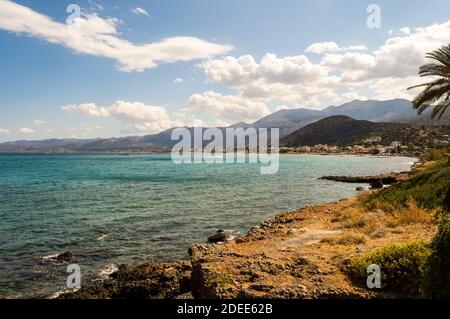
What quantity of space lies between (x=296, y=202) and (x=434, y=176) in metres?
14.3

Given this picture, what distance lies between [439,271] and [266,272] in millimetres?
5177

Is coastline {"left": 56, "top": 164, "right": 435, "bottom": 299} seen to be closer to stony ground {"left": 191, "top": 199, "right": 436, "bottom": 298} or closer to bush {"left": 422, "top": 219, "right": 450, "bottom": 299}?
stony ground {"left": 191, "top": 199, "right": 436, "bottom": 298}

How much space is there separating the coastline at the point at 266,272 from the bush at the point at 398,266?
0.43 m

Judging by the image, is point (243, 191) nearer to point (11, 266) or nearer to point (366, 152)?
point (11, 266)

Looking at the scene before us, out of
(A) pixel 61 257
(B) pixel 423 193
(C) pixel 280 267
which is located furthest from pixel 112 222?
(B) pixel 423 193

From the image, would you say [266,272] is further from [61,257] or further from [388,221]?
[61,257]

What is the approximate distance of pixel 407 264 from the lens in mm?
10539

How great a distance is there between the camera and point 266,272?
12.0m

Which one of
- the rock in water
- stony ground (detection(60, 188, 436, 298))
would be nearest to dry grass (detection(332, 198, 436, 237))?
stony ground (detection(60, 188, 436, 298))

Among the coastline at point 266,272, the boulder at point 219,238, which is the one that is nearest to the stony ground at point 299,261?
the coastline at point 266,272

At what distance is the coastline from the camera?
1059 centimetres

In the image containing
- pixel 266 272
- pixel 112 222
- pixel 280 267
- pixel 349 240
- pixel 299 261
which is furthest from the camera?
pixel 112 222

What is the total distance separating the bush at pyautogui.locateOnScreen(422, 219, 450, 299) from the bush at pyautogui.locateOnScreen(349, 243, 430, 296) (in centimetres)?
127
